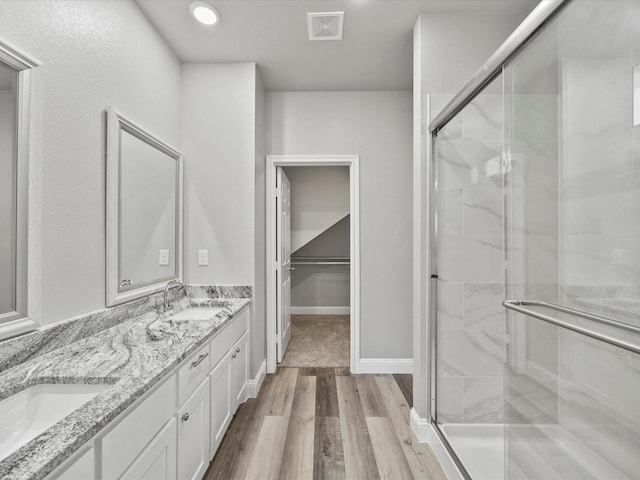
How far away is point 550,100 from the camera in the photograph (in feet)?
4.11

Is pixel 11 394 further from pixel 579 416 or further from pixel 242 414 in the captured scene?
pixel 579 416

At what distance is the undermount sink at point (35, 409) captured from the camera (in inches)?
36.7

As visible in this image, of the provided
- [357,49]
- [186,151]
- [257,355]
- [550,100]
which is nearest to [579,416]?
[550,100]

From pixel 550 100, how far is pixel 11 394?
6.88 feet

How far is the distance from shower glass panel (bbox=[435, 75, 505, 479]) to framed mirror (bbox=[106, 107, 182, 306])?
6.00 ft

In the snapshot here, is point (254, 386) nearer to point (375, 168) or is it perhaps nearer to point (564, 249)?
point (375, 168)

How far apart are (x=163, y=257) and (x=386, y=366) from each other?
2130 mm

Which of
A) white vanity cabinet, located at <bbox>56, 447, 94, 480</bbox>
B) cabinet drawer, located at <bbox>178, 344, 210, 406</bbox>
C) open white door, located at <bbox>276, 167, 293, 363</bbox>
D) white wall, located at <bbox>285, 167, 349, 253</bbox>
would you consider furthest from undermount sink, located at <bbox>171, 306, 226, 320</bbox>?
white wall, located at <bbox>285, 167, 349, 253</bbox>

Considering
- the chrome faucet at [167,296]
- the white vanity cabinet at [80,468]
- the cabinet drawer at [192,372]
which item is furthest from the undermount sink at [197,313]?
the white vanity cabinet at [80,468]

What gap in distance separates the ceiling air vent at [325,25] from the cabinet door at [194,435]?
226cm

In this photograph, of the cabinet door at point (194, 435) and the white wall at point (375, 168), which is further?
the white wall at point (375, 168)

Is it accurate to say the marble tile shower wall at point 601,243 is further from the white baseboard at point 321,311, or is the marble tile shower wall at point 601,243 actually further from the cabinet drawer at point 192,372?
the white baseboard at point 321,311

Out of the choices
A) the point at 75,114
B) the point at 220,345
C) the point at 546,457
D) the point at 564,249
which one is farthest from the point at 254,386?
the point at 564,249

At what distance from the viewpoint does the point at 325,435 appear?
6.84ft
